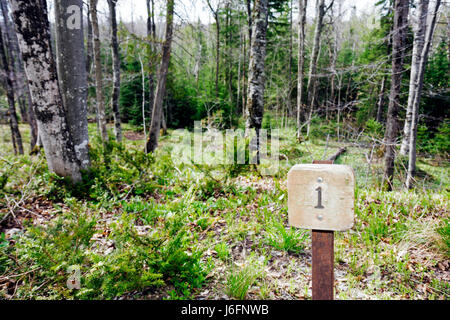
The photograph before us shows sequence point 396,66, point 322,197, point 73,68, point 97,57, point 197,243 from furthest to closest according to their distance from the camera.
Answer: point 97,57
point 396,66
point 73,68
point 197,243
point 322,197

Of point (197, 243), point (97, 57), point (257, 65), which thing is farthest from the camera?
point (97, 57)

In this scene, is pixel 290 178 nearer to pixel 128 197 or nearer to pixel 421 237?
pixel 421 237

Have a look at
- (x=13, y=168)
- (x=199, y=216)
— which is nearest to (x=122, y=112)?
(x=13, y=168)

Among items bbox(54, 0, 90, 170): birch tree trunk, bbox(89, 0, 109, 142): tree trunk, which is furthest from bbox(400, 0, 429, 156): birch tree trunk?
bbox(89, 0, 109, 142): tree trunk

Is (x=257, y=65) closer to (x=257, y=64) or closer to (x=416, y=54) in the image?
(x=257, y=64)

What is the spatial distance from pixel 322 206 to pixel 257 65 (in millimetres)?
5601

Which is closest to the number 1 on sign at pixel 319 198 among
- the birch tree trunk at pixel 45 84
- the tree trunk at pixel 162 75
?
the birch tree trunk at pixel 45 84

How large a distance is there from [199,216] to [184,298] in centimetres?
161

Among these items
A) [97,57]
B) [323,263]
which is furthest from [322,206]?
[97,57]

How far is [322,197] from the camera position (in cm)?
154

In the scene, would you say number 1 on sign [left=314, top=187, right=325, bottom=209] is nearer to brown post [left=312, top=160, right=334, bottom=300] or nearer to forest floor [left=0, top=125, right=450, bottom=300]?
brown post [left=312, top=160, right=334, bottom=300]

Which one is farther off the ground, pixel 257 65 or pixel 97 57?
pixel 97 57

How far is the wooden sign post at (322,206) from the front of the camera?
1501 millimetres

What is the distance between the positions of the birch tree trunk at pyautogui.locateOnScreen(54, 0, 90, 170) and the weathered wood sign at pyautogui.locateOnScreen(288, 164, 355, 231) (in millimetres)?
4128
